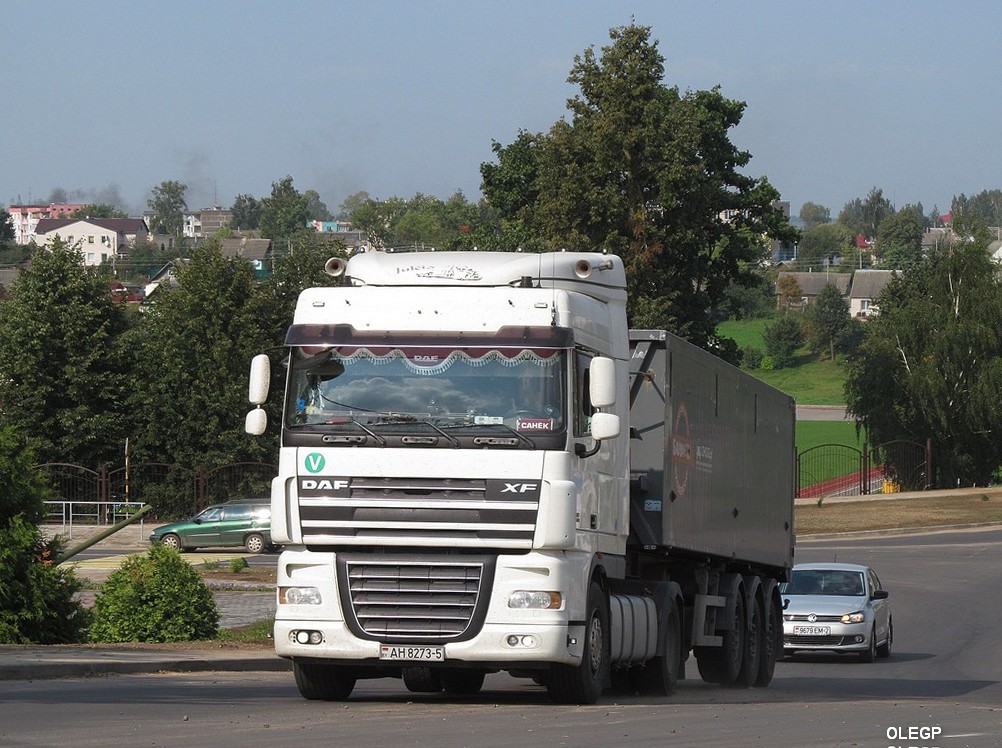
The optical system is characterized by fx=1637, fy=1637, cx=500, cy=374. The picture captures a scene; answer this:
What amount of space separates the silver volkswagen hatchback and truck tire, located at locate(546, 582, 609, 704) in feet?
35.6

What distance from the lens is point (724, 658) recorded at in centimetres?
1814

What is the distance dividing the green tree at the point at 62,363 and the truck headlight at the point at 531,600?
4431 centimetres

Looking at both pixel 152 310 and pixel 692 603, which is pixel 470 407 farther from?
pixel 152 310

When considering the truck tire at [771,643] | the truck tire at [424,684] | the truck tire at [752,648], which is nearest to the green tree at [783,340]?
the truck tire at [771,643]

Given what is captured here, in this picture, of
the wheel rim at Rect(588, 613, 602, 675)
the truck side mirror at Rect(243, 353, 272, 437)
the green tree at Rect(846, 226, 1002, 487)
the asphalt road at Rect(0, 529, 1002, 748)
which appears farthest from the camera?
the green tree at Rect(846, 226, 1002, 487)

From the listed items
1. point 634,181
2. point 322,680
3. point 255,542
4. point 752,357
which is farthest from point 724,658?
point 752,357

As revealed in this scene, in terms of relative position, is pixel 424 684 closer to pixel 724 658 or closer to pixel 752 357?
pixel 724 658

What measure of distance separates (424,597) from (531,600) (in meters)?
0.83

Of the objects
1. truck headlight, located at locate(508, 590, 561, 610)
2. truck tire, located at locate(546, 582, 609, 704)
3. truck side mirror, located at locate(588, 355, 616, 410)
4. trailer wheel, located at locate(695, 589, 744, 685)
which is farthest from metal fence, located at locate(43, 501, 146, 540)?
truck side mirror, located at locate(588, 355, 616, 410)

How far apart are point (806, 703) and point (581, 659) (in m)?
3.01

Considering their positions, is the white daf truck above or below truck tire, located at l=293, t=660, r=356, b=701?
above

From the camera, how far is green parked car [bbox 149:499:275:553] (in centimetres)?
4116

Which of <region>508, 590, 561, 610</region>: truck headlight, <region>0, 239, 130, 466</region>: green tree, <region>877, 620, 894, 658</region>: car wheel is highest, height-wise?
<region>0, 239, 130, 466</region>: green tree

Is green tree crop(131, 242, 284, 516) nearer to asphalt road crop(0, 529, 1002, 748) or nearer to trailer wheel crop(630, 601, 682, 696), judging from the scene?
asphalt road crop(0, 529, 1002, 748)
